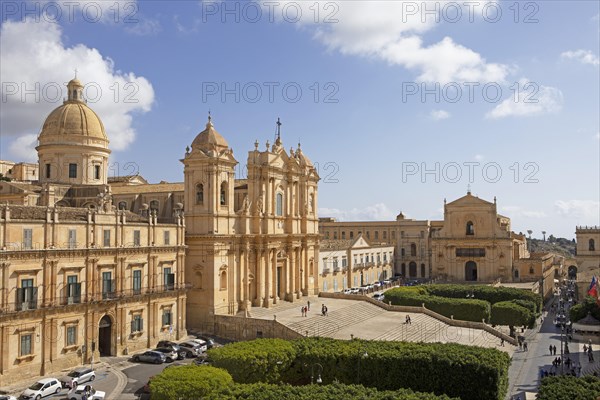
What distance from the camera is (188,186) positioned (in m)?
51.6

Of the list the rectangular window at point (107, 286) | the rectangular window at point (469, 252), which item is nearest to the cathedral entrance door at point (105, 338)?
the rectangular window at point (107, 286)

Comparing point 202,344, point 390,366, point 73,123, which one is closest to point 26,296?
point 202,344

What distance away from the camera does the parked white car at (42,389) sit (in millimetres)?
31656

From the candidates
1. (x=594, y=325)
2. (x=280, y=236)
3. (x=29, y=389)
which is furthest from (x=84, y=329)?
(x=594, y=325)

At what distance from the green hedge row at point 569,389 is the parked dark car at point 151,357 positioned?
1023 inches

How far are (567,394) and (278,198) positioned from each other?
39459mm

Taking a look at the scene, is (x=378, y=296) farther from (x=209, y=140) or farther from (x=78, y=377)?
(x=78, y=377)

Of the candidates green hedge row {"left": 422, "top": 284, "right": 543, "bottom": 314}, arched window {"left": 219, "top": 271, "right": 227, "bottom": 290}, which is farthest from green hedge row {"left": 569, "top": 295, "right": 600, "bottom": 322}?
arched window {"left": 219, "top": 271, "right": 227, "bottom": 290}

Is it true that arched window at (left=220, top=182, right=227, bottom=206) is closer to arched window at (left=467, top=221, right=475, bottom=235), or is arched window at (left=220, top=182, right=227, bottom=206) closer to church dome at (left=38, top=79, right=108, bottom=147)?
church dome at (left=38, top=79, right=108, bottom=147)

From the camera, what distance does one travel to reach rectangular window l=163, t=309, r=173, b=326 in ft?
153

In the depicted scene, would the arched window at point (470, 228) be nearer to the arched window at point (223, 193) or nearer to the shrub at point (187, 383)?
the arched window at point (223, 193)

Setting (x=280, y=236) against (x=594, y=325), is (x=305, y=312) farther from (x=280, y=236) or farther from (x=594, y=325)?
(x=594, y=325)

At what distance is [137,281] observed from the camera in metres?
44.1

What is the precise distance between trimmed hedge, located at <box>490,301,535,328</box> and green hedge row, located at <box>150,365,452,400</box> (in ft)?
115
